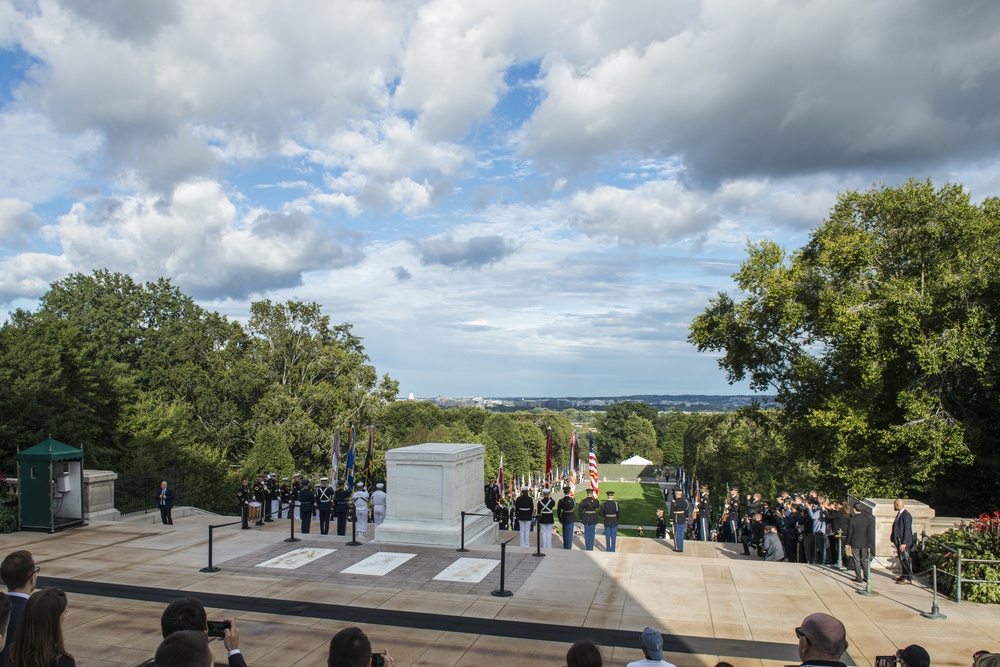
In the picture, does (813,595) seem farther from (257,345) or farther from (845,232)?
(257,345)

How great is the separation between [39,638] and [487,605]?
8.22 meters

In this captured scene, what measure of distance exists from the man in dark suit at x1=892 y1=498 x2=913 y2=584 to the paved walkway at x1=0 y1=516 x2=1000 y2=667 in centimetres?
47

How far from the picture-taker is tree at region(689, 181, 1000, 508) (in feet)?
77.0

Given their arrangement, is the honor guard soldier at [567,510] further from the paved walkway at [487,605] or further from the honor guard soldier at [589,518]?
the paved walkway at [487,605]

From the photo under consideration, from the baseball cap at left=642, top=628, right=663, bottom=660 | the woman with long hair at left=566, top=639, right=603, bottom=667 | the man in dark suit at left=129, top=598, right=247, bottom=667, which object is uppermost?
the man in dark suit at left=129, top=598, right=247, bottom=667

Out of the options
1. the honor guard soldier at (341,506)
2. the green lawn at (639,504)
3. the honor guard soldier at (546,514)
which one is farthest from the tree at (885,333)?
the green lawn at (639,504)

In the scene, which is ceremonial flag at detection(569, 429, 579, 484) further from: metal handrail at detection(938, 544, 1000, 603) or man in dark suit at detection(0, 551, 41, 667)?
man in dark suit at detection(0, 551, 41, 667)

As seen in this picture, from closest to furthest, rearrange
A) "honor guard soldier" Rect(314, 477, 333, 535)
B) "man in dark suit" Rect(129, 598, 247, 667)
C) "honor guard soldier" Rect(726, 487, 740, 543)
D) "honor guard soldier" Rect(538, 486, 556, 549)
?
"man in dark suit" Rect(129, 598, 247, 667)
"honor guard soldier" Rect(538, 486, 556, 549)
"honor guard soldier" Rect(314, 477, 333, 535)
"honor guard soldier" Rect(726, 487, 740, 543)

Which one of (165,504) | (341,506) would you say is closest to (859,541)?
(341,506)

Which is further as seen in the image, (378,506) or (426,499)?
(378,506)

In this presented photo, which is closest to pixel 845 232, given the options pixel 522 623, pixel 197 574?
pixel 522 623

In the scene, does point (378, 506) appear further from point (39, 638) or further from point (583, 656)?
point (583, 656)

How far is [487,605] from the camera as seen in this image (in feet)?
38.7

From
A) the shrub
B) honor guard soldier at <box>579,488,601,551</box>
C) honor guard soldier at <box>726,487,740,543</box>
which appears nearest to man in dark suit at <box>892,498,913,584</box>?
the shrub
